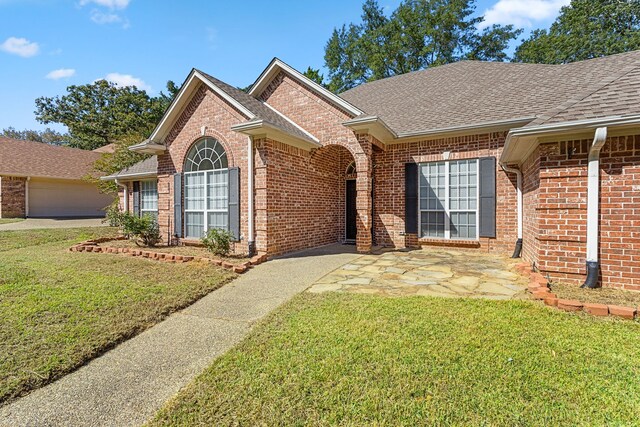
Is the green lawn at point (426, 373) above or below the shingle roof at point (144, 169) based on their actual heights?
below

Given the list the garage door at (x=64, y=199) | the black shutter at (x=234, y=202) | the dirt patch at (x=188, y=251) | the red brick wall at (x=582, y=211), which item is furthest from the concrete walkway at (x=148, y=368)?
the garage door at (x=64, y=199)

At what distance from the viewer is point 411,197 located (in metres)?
8.98

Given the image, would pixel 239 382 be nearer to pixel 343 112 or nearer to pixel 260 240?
pixel 260 240

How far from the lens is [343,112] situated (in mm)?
8719

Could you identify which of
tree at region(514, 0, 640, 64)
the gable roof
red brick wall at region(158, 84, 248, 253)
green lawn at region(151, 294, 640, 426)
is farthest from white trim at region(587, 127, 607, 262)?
tree at region(514, 0, 640, 64)

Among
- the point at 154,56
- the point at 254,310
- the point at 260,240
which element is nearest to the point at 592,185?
the point at 254,310

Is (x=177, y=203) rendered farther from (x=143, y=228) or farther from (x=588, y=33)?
(x=588, y=33)

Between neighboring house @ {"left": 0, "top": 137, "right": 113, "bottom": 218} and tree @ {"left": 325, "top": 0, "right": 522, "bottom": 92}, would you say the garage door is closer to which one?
neighboring house @ {"left": 0, "top": 137, "right": 113, "bottom": 218}

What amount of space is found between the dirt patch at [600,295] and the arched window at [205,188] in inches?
290

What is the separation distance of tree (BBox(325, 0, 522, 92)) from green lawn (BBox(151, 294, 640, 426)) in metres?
26.2

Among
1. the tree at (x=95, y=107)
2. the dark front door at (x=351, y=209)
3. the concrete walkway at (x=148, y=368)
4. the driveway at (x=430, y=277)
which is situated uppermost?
the tree at (x=95, y=107)

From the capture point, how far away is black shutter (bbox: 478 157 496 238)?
313 inches

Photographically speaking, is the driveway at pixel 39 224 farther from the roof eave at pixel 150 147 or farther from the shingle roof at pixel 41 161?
the roof eave at pixel 150 147

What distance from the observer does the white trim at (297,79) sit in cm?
850
